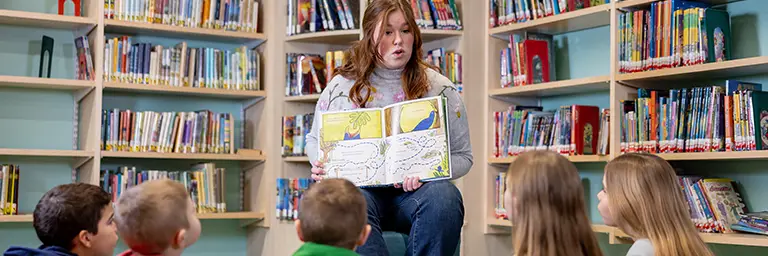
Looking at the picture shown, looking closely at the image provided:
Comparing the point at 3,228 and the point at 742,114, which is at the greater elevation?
the point at 742,114

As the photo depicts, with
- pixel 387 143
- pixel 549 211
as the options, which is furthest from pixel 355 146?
pixel 549 211

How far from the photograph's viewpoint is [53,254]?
214 centimetres

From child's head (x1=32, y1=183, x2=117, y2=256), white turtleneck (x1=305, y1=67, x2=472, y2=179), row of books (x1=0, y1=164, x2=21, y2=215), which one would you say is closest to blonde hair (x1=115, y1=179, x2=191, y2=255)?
child's head (x1=32, y1=183, x2=117, y2=256)

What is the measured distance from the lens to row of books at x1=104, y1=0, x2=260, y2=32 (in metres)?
4.29

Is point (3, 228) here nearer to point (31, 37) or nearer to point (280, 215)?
point (31, 37)

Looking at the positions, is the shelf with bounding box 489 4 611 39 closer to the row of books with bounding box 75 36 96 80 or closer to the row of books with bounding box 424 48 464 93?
the row of books with bounding box 424 48 464 93

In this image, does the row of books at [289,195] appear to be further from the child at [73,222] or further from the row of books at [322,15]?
the child at [73,222]

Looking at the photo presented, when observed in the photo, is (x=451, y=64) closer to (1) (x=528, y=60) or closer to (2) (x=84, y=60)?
(1) (x=528, y=60)

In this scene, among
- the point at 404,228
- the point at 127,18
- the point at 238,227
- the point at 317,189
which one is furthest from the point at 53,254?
the point at 238,227

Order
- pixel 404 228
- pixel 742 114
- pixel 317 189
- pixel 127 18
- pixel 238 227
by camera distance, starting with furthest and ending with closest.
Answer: pixel 238 227
pixel 127 18
pixel 742 114
pixel 404 228
pixel 317 189

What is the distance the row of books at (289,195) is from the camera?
4.48 meters

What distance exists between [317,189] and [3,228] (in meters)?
2.91

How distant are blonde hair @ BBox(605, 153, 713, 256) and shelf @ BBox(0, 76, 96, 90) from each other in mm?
2747

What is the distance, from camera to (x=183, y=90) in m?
4.39
